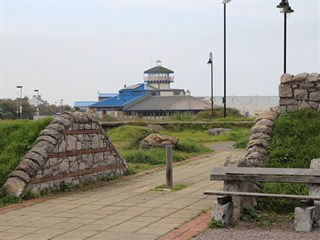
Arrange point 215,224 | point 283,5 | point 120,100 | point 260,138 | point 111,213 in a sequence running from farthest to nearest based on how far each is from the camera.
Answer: point 120,100
point 283,5
point 260,138
point 111,213
point 215,224

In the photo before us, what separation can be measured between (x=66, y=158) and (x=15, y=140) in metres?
1.13

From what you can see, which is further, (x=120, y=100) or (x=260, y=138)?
(x=120, y=100)

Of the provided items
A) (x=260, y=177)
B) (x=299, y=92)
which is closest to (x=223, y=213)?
(x=260, y=177)

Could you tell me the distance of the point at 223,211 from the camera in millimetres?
7879

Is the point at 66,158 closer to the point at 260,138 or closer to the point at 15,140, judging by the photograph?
the point at 15,140

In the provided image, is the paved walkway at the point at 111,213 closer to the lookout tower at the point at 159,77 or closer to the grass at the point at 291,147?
the grass at the point at 291,147

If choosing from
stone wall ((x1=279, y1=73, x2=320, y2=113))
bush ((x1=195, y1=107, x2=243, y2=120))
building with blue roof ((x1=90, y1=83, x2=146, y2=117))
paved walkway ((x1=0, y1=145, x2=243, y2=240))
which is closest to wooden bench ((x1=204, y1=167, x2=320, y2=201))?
paved walkway ((x1=0, y1=145, x2=243, y2=240))

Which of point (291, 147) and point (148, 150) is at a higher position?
point (291, 147)

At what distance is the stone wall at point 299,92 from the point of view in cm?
1154

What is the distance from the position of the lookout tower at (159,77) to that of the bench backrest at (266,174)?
237 ft

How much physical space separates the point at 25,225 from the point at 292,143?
4979 millimetres

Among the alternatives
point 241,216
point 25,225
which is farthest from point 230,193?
point 25,225

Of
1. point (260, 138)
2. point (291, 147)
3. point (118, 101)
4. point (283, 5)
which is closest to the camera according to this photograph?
point (291, 147)

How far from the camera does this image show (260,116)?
11859mm
